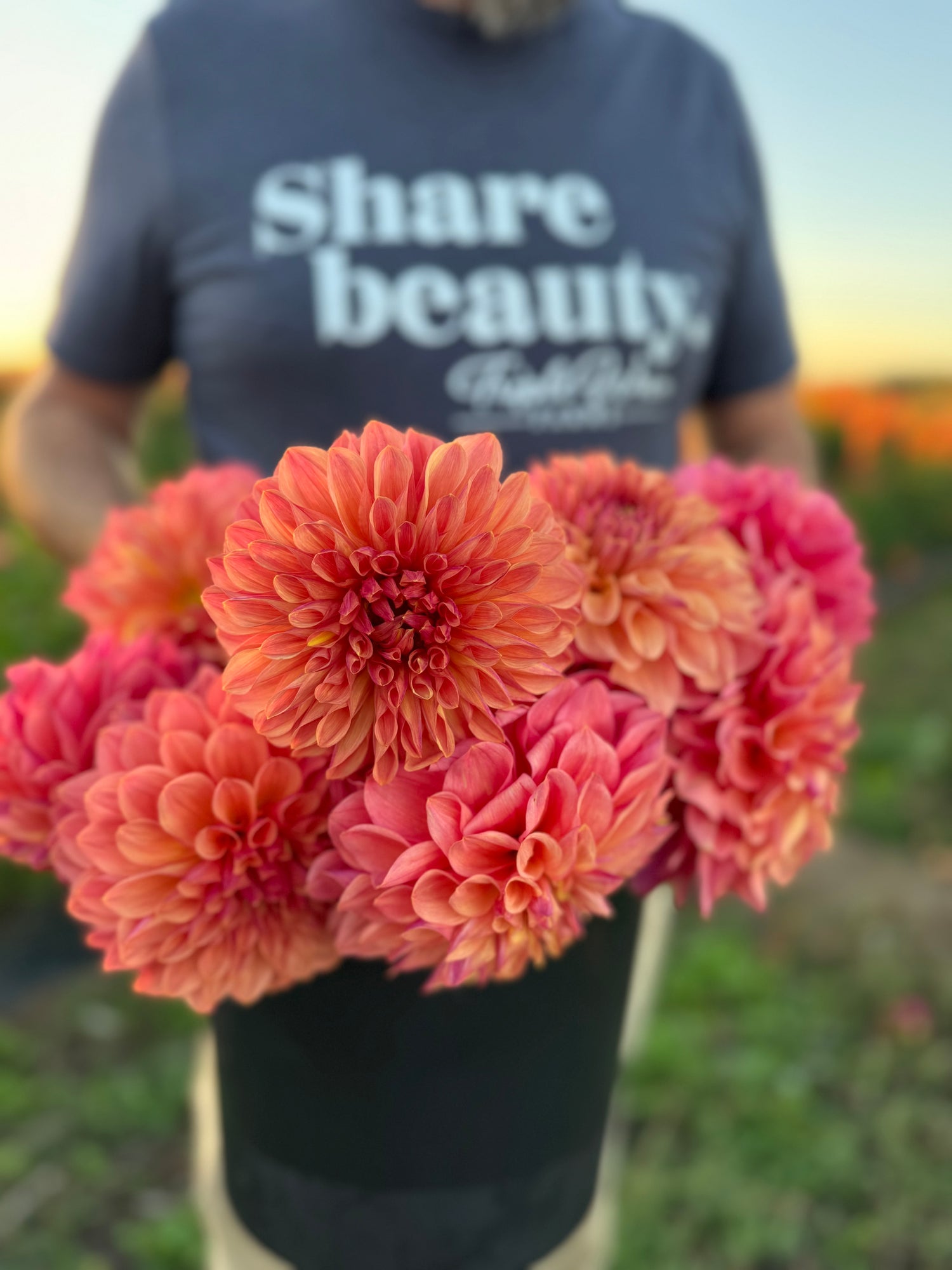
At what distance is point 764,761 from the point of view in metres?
0.52

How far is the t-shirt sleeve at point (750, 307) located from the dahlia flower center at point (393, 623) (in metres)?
1.11

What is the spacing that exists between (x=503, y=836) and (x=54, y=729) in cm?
25

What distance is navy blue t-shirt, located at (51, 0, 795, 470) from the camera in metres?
1.08

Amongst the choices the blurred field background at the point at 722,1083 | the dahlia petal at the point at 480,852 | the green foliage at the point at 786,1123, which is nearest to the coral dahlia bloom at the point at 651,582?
the dahlia petal at the point at 480,852

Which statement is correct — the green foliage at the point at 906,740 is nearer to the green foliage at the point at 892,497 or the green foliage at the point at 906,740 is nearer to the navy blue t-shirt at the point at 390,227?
the green foliage at the point at 892,497

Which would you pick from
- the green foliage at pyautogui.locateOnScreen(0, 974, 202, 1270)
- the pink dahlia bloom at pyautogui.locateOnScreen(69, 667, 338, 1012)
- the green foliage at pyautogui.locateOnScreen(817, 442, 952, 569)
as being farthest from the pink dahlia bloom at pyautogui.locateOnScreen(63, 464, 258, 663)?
the green foliage at pyautogui.locateOnScreen(817, 442, 952, 569)

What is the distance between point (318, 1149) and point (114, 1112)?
1.57 meters

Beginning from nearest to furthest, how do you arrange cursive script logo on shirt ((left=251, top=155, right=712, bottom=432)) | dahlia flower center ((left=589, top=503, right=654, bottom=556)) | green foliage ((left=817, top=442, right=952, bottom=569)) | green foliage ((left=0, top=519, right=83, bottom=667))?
dahlia flower center ((left=589, top=503, right=654, bottom=556))
cursive script logo on shirt ((left=251, top=155, right=712, bottom=432))
green foliage ((left=0, top=519, right=83, bottom=667))
green foliage ((left=817, top=442, right=952, bottom=569))

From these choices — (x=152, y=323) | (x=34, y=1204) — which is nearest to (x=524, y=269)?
(x=152, y=323)

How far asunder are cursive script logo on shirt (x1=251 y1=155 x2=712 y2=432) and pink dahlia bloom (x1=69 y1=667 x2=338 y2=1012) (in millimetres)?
709

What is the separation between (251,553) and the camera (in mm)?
372

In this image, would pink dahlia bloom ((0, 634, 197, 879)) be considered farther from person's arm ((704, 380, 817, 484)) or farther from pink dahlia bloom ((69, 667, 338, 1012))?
person's arm ((704, 380, 817, 484))

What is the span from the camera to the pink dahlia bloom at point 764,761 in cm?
51

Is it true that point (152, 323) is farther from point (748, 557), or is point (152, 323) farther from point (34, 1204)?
point (34, 1204)
